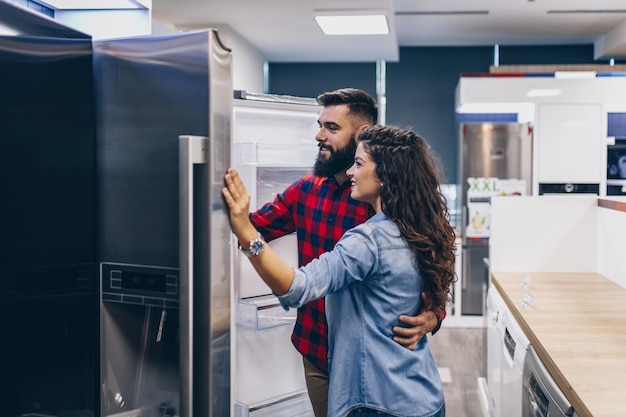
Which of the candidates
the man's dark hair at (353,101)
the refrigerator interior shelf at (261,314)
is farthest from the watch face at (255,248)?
the refrigerator interior shelf at (261,314)

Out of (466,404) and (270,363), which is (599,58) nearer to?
(466,404)

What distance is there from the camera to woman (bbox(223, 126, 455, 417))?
5.83 feet

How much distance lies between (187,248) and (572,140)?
5.53 metres

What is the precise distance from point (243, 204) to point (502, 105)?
18.3ft

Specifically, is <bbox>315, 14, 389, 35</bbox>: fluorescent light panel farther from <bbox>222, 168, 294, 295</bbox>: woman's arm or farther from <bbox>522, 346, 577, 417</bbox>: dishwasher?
<bbox>222, 168, 294, 295</bbox>: woman's arm

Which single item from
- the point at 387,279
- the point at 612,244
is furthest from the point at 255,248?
the point at 612,244

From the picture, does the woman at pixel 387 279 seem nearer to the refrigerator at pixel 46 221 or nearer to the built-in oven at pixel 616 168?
the refrigerator at pixel 46 221

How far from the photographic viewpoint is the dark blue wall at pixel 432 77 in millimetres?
7547

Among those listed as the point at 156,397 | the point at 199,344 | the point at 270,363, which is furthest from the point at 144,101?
the point at 270,363

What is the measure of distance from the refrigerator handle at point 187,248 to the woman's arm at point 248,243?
0.09 metres

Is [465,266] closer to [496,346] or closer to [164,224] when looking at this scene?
[496,346]

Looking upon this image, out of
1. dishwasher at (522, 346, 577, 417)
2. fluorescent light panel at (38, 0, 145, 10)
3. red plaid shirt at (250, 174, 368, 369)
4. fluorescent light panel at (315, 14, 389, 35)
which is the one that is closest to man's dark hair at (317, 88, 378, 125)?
red plaid shirt at (250, 174, 368, 369)

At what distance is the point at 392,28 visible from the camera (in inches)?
218

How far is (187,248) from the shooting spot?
1.63 meters
